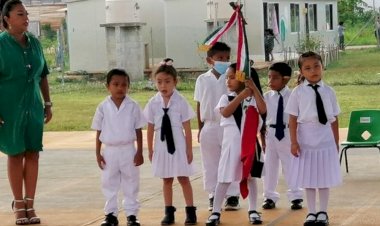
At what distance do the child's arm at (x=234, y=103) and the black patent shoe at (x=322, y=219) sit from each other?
1.24 m

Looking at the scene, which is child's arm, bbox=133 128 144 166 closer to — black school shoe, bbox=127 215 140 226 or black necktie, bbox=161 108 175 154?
black necktie, bbox=161 108 175 154

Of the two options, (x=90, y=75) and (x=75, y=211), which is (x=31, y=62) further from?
(x=90, y=75)

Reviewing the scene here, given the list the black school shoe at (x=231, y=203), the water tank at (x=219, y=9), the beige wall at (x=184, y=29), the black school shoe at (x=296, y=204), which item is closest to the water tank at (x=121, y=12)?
the water tank at (x=219, y=9)

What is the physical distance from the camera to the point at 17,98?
35.5 ft

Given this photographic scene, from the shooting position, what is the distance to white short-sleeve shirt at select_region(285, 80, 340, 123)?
1007 centimetres

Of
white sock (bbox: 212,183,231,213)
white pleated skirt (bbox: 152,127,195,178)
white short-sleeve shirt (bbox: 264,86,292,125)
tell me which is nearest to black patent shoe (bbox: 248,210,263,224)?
white sock (bbox: 212,183,231,213)

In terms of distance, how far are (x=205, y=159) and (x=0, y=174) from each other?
4797 millimetres

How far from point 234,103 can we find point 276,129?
137 cm

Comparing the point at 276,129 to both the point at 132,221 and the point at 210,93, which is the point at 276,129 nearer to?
the point at 210,93

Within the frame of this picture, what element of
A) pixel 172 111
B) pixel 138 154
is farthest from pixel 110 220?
pixel 172 111

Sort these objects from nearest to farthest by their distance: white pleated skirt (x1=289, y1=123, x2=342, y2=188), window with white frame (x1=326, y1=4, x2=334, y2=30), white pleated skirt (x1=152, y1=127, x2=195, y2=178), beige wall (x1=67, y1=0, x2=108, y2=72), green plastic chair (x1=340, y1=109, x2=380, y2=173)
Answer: white pleated skirt (x1=289, y1=123, x2=342, y2=188), white pleated skirt (x1=152, y1=127, x2=195, y2=178), green plastic chair (x1=340, y1=109, x2=380, y2=173), beige wall (x1=67, y1=0, x2=108, y2=72), window with white frame (x1=326, y1=4, x2=334, y2=30)

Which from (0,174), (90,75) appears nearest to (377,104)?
(0,174)

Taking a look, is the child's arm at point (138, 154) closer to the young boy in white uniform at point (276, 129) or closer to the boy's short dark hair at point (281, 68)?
the young boy in white uniform at point (276, 129)

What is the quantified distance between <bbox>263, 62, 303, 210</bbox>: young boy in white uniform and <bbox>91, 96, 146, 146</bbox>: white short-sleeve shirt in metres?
1.54
